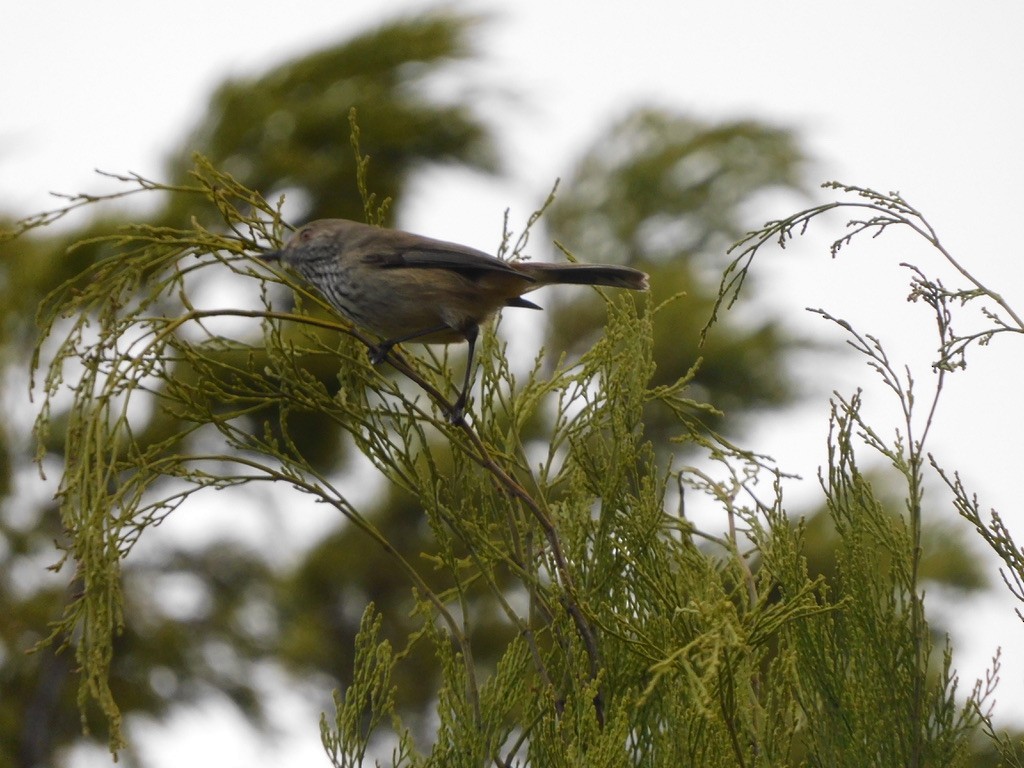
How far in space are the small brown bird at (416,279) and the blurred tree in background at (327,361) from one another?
3.57m

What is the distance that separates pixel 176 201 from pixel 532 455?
2541 millimetres

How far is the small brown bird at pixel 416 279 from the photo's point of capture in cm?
270

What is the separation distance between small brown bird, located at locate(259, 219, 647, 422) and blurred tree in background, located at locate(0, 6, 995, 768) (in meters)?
3.57

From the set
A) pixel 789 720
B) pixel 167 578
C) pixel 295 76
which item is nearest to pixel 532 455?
pixel 167 578

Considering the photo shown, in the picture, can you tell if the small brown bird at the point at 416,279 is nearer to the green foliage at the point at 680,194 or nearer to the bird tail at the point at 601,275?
the bird tail at the point at 601,275

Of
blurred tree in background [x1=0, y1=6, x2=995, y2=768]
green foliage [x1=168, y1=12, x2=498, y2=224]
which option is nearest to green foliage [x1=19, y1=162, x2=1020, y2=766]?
blurred tree in background [x1=0, y1=6, x2=995, y2=768]

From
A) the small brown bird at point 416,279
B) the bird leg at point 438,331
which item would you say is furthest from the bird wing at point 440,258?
the bird leg at point 438,331

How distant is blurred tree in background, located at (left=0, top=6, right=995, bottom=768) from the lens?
22.5 feet

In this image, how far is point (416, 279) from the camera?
278cm

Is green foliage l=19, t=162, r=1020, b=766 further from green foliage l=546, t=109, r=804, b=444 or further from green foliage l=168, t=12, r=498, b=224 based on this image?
green foliage l=546, t=109, r=804, b=444

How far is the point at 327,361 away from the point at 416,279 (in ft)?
11.4

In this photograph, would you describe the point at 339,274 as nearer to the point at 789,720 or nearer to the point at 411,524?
the point at 789,720

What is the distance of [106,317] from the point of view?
1.84m

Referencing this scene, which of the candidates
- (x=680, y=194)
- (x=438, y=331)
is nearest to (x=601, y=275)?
(x=438, y=331)
